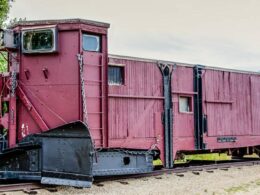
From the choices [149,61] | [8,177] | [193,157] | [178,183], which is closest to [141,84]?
[149,61]

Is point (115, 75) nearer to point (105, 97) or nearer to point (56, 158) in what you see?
point (105, 97)

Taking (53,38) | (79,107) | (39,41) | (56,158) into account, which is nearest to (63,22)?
(53,38)

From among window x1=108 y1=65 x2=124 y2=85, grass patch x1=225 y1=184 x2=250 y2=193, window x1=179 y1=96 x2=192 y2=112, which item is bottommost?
grass patch x1=225 y1=184 x2=250 y2=193

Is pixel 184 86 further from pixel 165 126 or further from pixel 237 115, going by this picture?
pixel 237 115

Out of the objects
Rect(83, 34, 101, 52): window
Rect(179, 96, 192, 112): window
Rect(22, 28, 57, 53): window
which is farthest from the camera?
Rect(179, 96, 192, 112): window

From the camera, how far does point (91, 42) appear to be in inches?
420

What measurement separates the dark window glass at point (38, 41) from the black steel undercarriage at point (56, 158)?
82.6 inches

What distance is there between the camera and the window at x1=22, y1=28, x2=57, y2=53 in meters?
10.4

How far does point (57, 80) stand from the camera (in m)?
10.4

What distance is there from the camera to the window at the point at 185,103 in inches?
527

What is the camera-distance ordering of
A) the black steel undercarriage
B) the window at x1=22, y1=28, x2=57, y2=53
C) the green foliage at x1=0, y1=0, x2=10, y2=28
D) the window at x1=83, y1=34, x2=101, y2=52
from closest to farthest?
the black steel undercarriage, the window at x1=22, y1=28, x2=57, y2=53, the window at x1=83, y1=34, x2=101, y2=52, the green foliage at x1=0, y1=0, x2=10, y2=28

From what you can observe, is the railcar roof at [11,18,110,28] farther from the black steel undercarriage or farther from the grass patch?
the grass patch

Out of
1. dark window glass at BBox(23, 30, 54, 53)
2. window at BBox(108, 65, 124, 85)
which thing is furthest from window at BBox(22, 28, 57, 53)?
window at BBox(108, 65, 124, 85)

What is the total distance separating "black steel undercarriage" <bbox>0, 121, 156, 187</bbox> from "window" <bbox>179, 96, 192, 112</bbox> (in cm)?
380
